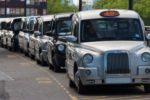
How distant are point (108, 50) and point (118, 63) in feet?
1.23

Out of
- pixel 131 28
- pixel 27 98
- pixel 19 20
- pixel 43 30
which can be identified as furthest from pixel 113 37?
pixel 19 20

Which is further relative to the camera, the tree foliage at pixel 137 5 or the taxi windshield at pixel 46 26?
the tree foliage at pixel 137 5

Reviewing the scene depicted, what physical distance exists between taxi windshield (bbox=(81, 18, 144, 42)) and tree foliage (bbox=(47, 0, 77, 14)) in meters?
99.8

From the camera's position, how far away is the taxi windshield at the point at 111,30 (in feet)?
54.9

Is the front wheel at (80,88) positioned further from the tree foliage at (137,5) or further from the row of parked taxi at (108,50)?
the tree foliage at (137,5)

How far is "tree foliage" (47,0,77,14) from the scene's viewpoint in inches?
4641

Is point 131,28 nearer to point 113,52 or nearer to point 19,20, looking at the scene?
point 113,52

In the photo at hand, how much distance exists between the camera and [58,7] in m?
118

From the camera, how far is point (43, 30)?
28.2 m

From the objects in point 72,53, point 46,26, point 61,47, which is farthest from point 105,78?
point 46,26

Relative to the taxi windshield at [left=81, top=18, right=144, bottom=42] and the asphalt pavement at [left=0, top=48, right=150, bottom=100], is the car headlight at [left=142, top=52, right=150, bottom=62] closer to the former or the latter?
the asphalt pavement at [left=0, top=48, right=150, bottom=100]

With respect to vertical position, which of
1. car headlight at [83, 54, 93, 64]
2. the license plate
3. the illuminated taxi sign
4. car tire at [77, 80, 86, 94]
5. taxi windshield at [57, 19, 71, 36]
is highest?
the illuminated taxi sign

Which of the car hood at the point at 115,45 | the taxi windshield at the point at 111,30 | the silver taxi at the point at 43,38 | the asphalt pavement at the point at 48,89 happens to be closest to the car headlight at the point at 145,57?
the car hood at the point at 115,45

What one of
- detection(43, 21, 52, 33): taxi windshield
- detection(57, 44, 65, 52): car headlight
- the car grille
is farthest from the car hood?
detection(43, 21, 52, 33): taxi windshield
